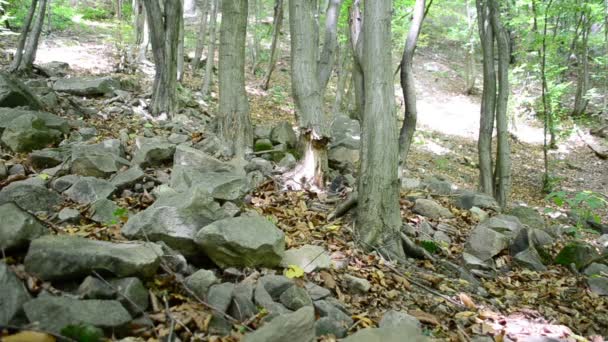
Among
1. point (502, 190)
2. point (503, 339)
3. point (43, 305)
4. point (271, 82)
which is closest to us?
point (43, 305)

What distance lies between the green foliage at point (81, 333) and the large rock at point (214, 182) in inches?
82.2

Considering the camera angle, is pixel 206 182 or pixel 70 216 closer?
pixel 70 216

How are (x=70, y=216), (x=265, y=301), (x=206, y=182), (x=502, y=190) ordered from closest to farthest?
(x=265, y=301), (x=70, y=216), (x=206, y=182), (x=502, y=190)

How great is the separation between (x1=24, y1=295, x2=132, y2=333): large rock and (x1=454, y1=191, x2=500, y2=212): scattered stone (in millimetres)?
5088

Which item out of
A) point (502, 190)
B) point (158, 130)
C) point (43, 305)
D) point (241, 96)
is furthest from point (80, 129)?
point (502, 190)

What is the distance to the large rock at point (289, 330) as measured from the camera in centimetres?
240

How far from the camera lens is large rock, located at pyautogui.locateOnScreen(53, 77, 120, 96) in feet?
26.0

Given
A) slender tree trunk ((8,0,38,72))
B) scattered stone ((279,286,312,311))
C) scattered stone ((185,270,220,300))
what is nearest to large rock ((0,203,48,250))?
scattered stone ((185,270,220,300))

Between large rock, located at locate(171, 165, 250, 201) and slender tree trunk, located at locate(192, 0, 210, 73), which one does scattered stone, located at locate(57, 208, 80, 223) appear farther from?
slender tree trunk, located at locate(192, 0, 210, 73)

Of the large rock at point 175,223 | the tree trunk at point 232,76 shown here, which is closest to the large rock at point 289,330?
the large rock at point 175,223

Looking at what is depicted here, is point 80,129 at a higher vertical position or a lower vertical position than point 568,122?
higher

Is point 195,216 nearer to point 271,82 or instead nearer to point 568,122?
point 271,82

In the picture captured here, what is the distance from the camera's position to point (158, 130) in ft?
22.8

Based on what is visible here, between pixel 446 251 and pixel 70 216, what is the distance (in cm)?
379
